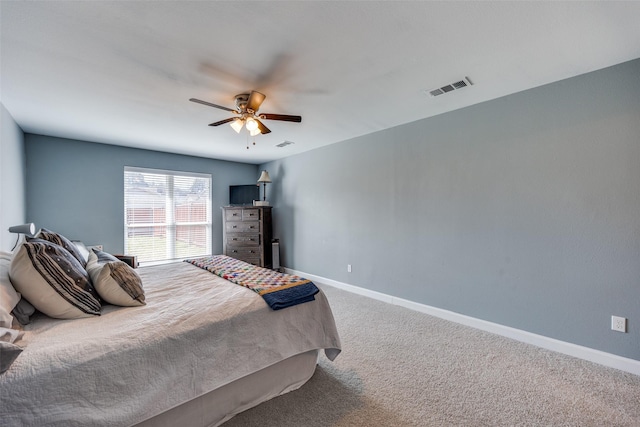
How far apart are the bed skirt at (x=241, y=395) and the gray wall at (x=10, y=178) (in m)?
2.72

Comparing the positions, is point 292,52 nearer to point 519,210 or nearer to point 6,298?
point 6,298

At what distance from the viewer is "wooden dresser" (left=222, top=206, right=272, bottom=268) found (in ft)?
17.2

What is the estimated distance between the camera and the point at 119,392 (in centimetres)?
120

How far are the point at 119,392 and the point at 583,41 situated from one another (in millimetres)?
3479

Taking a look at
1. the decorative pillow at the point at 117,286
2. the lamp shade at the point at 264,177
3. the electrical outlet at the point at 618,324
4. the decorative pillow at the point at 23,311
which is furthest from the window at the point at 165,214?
the electrical outlet at the point at 618,324

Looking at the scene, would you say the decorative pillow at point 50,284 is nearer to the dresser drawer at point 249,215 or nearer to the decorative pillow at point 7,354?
the decorative pillow at point 7,354

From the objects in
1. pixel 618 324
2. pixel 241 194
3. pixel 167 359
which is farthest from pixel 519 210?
pixel 241 194

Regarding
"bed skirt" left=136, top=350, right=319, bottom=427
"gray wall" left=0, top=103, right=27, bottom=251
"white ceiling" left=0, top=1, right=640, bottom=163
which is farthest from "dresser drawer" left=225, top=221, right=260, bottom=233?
"bed skirt" left=136, top=350, right=319, bottom=427

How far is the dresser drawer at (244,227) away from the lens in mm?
5254

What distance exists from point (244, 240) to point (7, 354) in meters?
4.24

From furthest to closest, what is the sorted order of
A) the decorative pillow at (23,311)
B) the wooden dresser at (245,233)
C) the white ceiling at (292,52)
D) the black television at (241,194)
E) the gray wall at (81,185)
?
the black television at (241,194) → the wooden dresser at (245,233) → the gray wall at (81,185) → the white ceiling at (292,52) → the decorative pillow at (23,311)

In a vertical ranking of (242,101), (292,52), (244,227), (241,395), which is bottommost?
(241,395)

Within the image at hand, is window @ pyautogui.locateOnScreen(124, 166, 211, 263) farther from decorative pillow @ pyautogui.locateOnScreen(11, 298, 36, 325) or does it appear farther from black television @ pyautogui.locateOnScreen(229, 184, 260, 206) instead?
decorative pillow @ pyautogui.locateOnScreen(11, 298, 36, 325)

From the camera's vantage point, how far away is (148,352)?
1.31m
